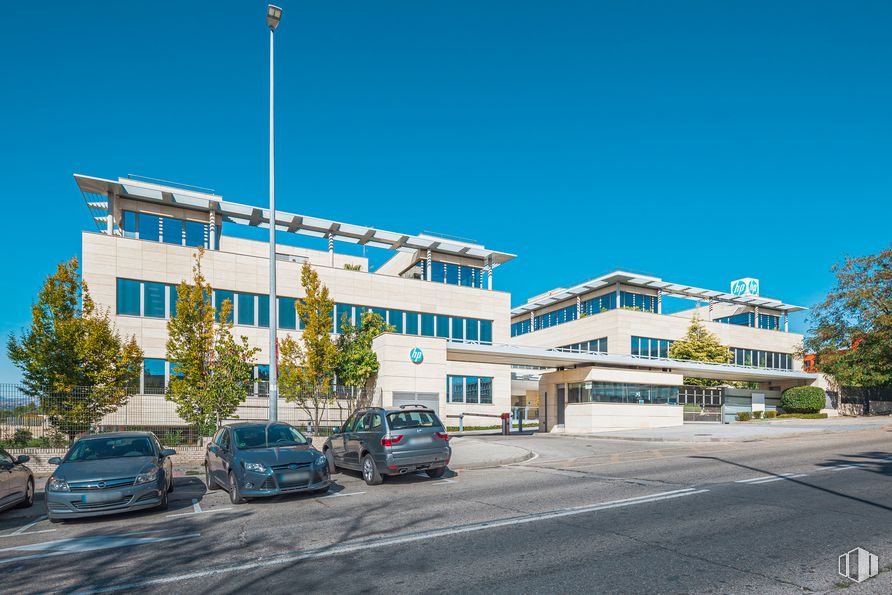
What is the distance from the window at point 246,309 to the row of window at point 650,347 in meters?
29.3

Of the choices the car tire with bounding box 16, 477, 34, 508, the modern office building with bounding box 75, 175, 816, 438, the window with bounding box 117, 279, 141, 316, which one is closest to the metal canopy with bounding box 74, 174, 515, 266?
the modern office building with bounding box 75, 175, 816, 438

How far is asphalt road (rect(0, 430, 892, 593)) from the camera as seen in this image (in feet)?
20.0

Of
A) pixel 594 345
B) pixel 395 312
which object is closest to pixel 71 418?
pixel 395 312

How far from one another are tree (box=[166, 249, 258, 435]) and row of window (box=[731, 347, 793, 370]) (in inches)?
1728

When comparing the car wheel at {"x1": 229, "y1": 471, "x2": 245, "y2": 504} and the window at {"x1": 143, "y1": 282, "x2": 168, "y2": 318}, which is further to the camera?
the window at {"x1": 143, "y1": 282, "x2": 168, "y2": 318}

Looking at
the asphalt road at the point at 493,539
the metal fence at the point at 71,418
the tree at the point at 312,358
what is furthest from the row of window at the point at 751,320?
the asphalt road at the point at 493,539

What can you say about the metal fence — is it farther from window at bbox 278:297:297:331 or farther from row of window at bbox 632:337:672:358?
row of window at bbox 632:337:672:358

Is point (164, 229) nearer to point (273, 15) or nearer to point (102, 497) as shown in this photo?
point (273, 15)

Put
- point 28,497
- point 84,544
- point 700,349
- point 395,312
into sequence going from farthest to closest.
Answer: point 700,349 < point 395,312 < point 28,497 < point 84,544

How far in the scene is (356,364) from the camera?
26.1 meters

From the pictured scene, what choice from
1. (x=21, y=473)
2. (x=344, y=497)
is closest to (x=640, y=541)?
(x=344, y=497)

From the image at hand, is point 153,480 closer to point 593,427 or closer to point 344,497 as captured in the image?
point 344,497

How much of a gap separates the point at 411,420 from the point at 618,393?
20116mm

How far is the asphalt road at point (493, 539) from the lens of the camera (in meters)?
6.10
